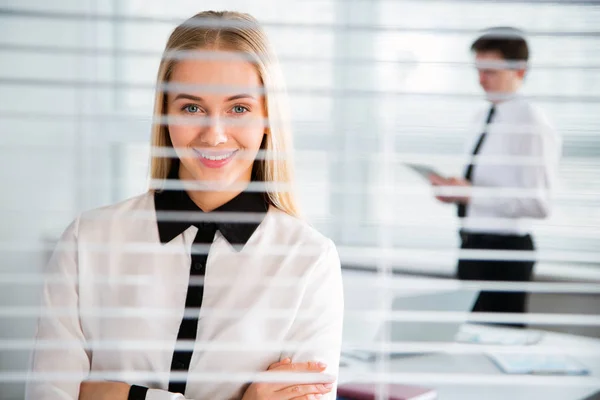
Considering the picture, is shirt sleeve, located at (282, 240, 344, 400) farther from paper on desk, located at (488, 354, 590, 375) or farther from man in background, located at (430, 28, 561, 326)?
man in background, located at (430, 28, 561, 326)

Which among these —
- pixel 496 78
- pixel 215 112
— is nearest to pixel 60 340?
pixel 215 112

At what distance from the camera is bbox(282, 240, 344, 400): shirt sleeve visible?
1.15 metres

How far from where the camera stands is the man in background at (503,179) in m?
1.93

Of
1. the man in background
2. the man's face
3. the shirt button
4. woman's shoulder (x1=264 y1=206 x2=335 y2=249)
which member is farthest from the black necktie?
the shirt button

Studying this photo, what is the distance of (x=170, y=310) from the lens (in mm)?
1164

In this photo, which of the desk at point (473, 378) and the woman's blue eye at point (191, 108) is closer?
the woman's blue eye at point (191, 108)

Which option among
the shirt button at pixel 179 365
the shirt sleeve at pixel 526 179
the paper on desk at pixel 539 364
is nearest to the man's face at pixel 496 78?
the shirt sleeve at pixel 526 179

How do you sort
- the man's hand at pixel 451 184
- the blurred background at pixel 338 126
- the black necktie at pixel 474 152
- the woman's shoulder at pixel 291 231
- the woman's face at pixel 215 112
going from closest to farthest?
the woman's face at pixel 215 112 → the woman's shoulder at pixel 291 231 → the blurred background at pixel 338 126 → the man's hand at pixel 451 184 → the black necktie at pixel 474 152

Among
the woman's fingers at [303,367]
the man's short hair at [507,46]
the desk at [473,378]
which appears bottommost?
the desk at [473,378]

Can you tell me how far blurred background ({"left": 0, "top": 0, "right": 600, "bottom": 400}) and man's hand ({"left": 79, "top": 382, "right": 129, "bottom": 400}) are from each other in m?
0.40

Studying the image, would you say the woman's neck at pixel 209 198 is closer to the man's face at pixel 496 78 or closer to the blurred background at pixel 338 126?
the blurred background at pixel 338 126

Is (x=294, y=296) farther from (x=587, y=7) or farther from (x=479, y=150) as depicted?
(x=479, y=150)

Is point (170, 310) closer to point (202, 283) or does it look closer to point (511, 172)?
point (202, 283)

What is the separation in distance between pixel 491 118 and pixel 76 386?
1558 mm
